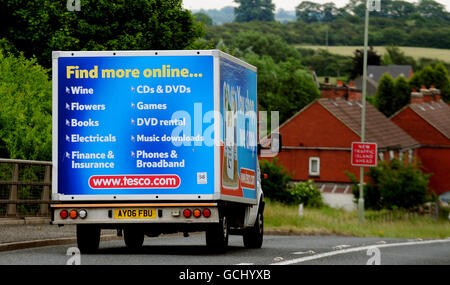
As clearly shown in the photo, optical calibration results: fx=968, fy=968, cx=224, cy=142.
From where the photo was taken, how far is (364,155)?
1882 inches

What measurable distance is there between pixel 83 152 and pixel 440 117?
8129cm

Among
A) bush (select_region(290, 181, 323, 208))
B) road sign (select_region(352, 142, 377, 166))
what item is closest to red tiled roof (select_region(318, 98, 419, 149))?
bush (select_region(290, 181, 323, 208))

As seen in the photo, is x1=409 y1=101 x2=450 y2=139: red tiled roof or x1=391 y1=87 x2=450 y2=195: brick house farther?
x1=409 y1=101 x2=450 y2=139: red tiled roof

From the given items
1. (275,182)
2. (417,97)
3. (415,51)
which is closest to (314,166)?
(275,182)

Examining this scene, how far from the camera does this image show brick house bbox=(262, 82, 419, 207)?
73550 mm

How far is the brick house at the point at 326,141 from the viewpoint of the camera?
241 feet

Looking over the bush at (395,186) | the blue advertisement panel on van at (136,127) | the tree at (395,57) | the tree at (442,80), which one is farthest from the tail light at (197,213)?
the tree at (395,57)

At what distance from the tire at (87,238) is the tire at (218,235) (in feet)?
5.82

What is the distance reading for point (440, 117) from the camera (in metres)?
92.6

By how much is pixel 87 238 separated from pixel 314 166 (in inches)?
2382

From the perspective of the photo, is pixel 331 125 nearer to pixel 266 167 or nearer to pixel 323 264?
pixel 266 167

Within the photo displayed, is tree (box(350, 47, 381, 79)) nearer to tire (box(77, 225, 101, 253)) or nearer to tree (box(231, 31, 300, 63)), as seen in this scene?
tree (box(231, 31, 300, 63))

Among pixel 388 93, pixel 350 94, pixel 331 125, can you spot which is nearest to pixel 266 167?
pixel 331 125

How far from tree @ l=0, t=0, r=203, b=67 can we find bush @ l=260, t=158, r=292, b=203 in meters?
21.7
